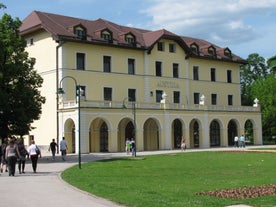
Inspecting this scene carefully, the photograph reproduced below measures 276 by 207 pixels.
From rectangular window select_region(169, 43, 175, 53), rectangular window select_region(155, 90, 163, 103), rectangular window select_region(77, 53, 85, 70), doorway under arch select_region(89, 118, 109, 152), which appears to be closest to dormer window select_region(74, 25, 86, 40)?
rectangular window select_region(77, 53, 85, 70)

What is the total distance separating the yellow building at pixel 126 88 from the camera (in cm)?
4978

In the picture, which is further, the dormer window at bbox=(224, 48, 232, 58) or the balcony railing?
the dormer window at bbox=(224, 48, 232, 58)

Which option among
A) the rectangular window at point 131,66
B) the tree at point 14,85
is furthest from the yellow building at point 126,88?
the tree at point 14,85

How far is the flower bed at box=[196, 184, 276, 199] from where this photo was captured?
1355 centimetres

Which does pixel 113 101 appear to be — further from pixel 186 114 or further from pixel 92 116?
pixel 186 114

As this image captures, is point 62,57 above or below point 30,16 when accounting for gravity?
below

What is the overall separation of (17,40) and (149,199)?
84.3ft

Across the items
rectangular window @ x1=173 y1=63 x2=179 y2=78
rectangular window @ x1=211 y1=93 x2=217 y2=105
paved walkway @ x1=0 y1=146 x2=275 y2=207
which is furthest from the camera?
rectangular window @ x1=211 y1=93 x2=217 y2=105

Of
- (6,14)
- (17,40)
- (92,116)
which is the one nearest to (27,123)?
(17,40)

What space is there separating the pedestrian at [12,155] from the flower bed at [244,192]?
1123 cm

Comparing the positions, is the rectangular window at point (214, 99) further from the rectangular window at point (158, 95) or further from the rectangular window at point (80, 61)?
the rectangular window at point (80, 61)

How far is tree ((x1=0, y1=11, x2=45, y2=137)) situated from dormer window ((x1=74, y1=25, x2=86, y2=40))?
49.4ft

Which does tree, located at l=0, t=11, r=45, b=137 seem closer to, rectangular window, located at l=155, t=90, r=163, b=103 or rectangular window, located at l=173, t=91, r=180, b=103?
rectangular window, located at l=155, t=90, r=163, b=103

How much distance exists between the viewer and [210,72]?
215 ft
